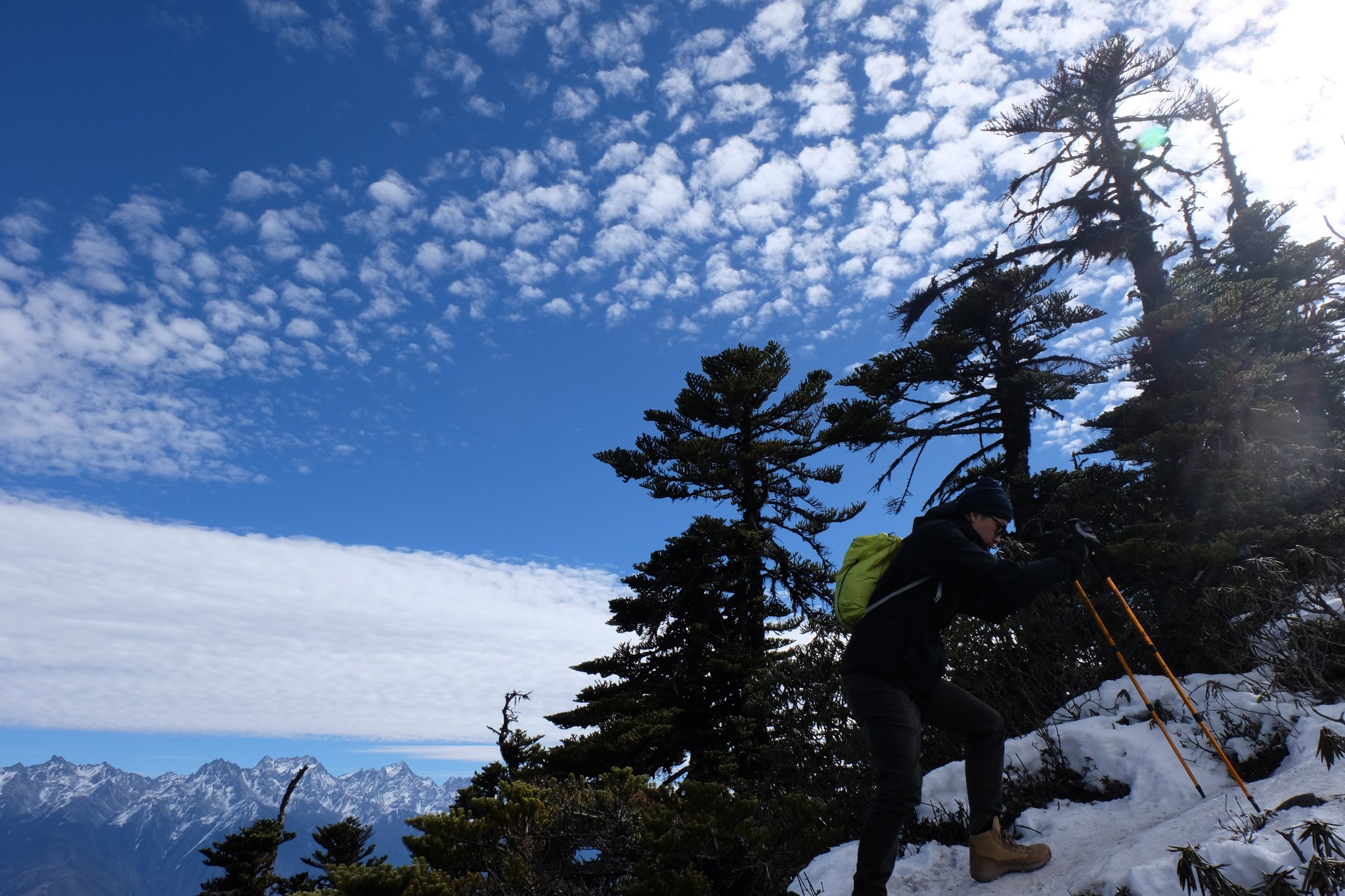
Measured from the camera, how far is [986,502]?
3.48m

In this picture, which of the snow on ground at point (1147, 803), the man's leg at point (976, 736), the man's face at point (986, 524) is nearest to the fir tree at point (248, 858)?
the snow on ground at point (1147, 803)

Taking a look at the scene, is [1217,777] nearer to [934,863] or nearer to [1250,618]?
[934,863]

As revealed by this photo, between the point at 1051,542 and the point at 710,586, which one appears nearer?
the point at 1051,542

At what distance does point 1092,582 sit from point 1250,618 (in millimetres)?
4045

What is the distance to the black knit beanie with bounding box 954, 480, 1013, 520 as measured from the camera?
3.46m

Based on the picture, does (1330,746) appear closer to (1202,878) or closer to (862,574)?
(1202,878)

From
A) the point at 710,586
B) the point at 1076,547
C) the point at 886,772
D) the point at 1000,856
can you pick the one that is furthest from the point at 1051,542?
the point at 710,586

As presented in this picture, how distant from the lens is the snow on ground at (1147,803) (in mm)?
2789

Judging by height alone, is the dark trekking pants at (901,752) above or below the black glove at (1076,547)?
below

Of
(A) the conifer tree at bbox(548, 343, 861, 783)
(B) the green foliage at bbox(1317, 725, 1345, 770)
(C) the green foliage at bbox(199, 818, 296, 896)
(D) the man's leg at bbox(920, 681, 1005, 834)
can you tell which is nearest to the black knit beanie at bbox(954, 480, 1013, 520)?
(D) the man's leg at bbox(920, 681, 1005, 834)

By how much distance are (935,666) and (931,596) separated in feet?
1.12

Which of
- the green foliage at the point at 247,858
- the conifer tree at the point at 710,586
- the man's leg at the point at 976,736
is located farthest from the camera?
the green foliage at the point at 247,858

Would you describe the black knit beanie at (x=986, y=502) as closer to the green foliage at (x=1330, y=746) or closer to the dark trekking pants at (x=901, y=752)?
the dark trekking pants at (x=901, y=752)

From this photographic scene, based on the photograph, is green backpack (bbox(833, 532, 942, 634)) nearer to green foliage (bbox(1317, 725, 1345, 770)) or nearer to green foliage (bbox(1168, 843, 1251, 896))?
green foliage (bbox(1168, 843, 1251, 896))
